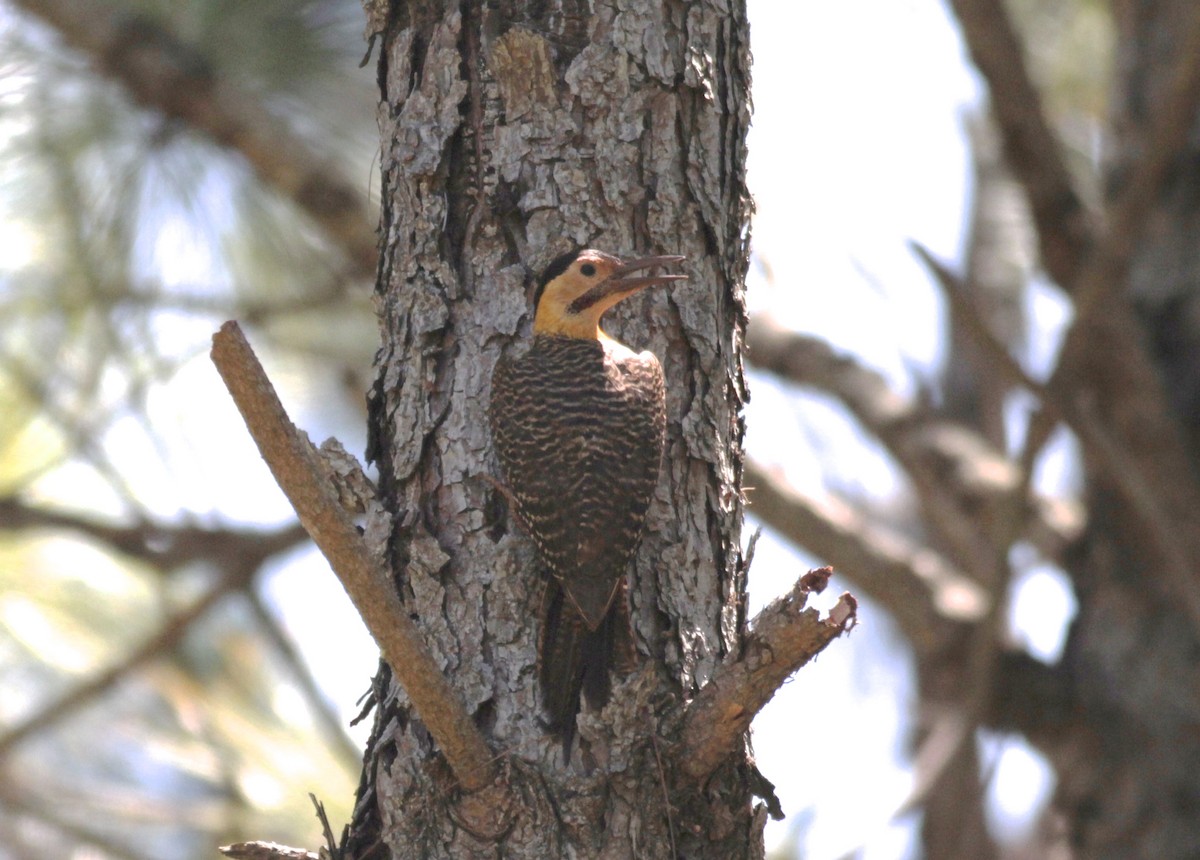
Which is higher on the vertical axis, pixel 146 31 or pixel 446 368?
pixel 146 31

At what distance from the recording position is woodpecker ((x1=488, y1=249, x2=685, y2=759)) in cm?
248

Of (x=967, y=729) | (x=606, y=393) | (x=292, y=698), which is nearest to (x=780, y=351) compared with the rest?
(x=967, y=729)

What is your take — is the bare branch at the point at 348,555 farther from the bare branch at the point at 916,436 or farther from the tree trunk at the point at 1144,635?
the tree trunk at the point at 1144,635

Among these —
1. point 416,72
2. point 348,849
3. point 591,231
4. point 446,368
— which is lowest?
point 348,849

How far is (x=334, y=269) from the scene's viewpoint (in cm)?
564

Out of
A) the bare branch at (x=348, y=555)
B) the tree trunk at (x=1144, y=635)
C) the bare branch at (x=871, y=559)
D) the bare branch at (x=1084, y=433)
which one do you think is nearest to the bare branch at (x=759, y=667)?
the bare branch at (x=348, y=555)

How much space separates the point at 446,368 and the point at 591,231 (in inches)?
16.2

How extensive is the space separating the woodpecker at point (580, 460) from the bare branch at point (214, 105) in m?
2.23

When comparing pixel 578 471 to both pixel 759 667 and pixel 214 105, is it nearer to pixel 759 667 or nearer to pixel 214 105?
pixel 759 667

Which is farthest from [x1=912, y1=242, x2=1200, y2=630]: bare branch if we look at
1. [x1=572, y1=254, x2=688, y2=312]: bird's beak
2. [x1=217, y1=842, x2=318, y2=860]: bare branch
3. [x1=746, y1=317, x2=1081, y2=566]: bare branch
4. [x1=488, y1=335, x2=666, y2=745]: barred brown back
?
[x1=217, y1=842, x2=318, y2=860]: bare branch

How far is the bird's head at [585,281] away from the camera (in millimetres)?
2762

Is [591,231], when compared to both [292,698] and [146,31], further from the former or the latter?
[292,698]

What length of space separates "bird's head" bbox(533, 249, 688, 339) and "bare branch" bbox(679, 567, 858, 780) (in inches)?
33.6

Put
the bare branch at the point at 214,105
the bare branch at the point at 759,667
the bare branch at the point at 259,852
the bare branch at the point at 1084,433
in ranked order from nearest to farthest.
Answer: the bare branch at the point at 759,667
the bare branch at the point at 259,852
the bare branch at the point at 1084,433
the bare branch at the point at 214,105
